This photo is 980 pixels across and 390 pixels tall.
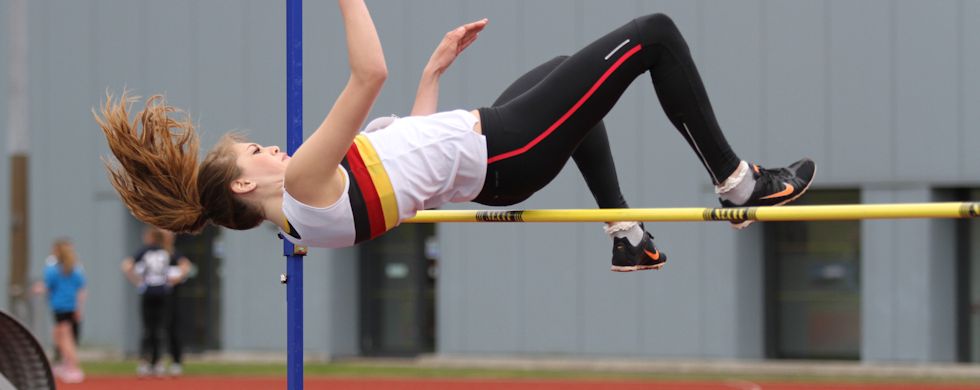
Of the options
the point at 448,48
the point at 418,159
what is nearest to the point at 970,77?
the point at 448,48

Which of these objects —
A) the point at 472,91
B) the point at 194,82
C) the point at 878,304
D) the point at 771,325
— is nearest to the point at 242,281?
the point at 194,82

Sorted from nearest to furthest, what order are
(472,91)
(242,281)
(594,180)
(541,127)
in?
(541,127), (594,180), (472,91), (242,281)

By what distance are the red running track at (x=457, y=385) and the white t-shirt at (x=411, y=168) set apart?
27.1ft

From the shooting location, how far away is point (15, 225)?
13055mm

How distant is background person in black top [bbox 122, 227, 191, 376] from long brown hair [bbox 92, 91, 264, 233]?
8924 millimetres

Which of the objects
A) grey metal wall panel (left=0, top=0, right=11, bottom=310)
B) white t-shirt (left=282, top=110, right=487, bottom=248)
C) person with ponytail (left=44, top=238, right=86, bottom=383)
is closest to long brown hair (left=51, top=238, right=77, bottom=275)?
person with ponytail (left=44, top=238, right=86, bottom=383)

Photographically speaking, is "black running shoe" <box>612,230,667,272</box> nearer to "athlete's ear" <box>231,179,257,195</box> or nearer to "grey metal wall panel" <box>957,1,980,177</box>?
"athlete's ear" <box>231,179,257,195</box>

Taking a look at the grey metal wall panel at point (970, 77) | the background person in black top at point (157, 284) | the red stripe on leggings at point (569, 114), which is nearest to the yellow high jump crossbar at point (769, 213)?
the red stripe on leggings at point (569, 114)

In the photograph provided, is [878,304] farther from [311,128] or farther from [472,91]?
[311,128]

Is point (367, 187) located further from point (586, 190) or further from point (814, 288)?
point (814, 288)

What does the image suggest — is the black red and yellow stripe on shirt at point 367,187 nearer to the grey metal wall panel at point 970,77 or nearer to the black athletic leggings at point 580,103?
the black athletic leggings at point 580,103

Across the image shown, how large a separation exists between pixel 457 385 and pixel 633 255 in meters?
7.80

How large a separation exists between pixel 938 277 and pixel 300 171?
11317mm

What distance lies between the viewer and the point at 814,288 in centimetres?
1480
